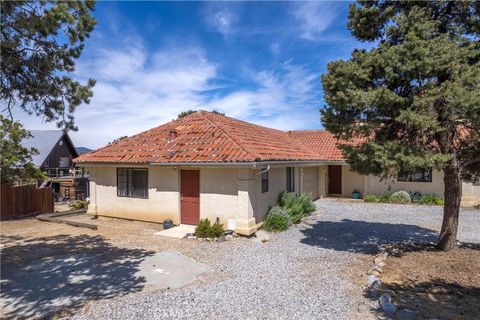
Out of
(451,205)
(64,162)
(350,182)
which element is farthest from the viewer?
(64,162)

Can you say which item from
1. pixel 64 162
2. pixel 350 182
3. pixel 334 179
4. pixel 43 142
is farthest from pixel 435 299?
pixel 64 162

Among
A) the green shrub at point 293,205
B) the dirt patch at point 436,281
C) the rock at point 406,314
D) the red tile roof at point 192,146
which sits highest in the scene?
the red tile roof at point 192,146

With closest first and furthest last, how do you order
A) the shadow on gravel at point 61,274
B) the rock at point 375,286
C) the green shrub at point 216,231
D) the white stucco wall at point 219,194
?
1. the shadow on gravel at point 61,274
2. the rock at point 375,286
3. the green shrub at point 216,231
4. the white stucco wall at point 219,194

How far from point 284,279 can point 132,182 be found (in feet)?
30.1

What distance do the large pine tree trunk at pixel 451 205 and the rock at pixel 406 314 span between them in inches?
179

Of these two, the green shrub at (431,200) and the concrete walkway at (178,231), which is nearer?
the concrete walkway at (178,231)

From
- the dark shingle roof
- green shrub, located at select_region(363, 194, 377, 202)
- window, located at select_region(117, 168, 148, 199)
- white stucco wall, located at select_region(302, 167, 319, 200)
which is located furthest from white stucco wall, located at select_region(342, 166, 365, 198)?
the dark shingle roof

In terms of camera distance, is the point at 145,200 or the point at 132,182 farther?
the point at 132,182

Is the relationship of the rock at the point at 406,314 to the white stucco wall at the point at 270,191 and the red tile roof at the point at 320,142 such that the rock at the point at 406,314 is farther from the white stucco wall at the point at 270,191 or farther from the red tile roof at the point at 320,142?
the red tile roof at the point at 320,142

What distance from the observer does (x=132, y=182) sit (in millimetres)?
13797

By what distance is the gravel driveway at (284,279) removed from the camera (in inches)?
212

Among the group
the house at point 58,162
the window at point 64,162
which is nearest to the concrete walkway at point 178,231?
the house at point 58,162

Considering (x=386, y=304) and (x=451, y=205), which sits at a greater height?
(x=451, y=205)

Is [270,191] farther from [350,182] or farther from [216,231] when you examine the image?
[350,182]
